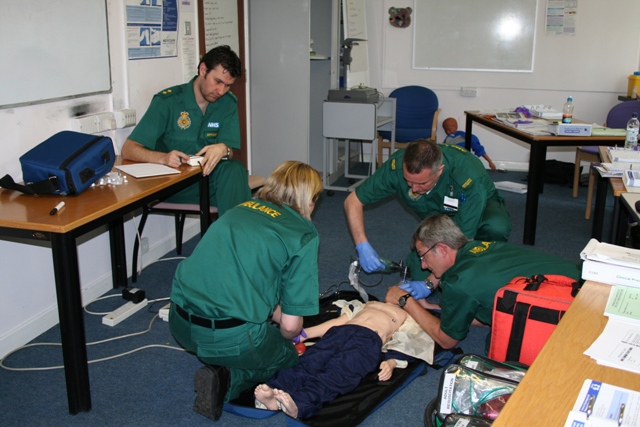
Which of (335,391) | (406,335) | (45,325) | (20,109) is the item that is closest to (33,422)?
(45,325)

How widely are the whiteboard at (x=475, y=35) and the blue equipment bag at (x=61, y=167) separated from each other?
4.74 m

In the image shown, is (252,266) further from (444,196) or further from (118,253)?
(118,253)

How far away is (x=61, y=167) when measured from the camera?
254 centimetres

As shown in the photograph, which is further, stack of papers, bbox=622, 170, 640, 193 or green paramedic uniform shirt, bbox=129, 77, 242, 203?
green paramedic uniform shirt, bbox=129, 77, 242, 203

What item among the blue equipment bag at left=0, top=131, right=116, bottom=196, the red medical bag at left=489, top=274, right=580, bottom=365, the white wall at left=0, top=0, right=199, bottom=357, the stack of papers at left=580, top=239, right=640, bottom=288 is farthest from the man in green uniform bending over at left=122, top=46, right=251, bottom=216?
the stack of papers at left=580, top=239, right=640, bottom=288

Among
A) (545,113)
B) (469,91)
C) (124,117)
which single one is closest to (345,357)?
(124,117)

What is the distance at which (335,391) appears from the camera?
2.42 meters

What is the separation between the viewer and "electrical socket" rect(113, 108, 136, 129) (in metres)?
3.48

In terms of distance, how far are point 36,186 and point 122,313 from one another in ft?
3.02

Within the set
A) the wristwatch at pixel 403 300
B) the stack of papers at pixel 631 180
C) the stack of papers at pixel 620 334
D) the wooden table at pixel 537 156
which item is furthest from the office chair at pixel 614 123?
the stack of papers at pixel 620 334

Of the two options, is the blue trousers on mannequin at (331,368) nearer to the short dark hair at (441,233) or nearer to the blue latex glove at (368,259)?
the short dark hair at (441,233)

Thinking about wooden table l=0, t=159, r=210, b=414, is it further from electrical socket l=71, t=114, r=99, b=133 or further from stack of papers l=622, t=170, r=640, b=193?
stack of papers l=622, t=170, r=640, b=193

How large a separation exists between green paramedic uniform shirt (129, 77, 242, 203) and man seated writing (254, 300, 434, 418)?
135 centimetres

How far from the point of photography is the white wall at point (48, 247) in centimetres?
283
